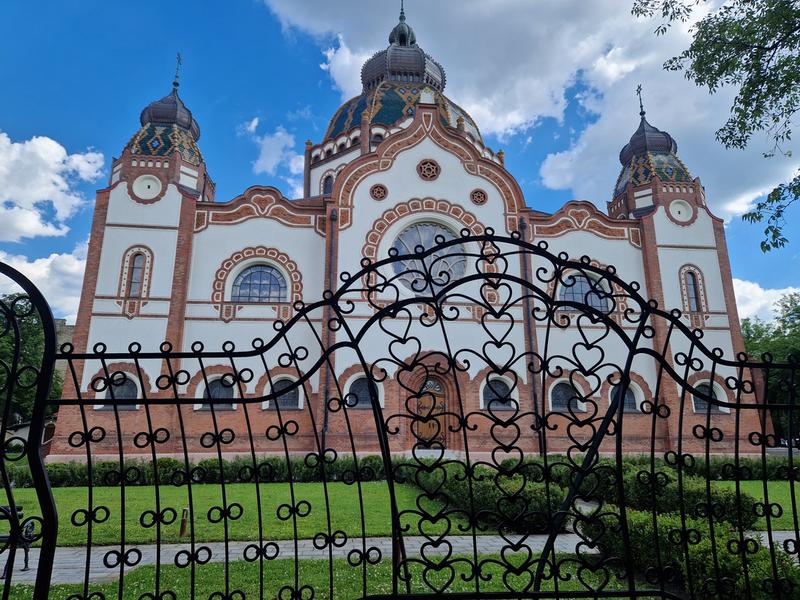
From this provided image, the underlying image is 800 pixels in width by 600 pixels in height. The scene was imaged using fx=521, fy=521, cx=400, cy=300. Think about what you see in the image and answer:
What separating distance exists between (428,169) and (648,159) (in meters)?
9.08

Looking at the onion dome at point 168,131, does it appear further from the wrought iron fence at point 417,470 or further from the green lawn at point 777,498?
the green lawn at point 777,498

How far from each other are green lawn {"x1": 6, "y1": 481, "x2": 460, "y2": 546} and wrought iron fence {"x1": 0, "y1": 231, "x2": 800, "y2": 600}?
0.24 feet

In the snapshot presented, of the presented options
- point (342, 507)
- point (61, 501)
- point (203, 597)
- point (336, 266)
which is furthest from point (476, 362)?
point (203, 597)

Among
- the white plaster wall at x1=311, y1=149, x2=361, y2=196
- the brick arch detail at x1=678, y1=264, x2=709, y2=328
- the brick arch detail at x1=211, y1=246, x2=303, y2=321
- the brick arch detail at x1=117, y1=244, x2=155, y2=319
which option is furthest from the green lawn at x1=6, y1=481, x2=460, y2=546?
the white plaster wall at x1=311, y1=149, x2=361, y2=196

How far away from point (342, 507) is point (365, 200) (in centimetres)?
1077

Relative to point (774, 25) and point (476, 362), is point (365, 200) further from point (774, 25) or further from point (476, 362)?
point (774, 25)

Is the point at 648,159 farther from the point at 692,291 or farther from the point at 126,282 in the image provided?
the point at 126,282

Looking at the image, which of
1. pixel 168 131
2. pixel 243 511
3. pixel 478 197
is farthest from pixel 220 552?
pixel 168 131

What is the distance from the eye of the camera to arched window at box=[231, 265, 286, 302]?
661 inches

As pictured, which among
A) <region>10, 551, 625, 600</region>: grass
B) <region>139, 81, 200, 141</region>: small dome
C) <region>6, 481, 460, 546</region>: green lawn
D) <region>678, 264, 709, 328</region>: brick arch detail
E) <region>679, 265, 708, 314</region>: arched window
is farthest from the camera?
<region>139, 81, 200, 141</region>: small dome

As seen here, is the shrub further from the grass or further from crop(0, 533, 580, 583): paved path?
crop(0, 533, 580, 583): paved path

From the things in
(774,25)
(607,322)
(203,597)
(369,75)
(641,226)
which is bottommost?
(203,597)

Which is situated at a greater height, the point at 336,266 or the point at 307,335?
the point at 336,266

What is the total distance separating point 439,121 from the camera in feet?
60.5
